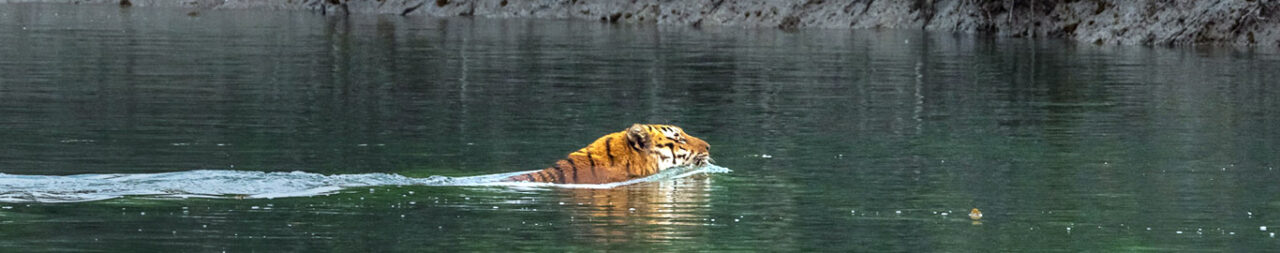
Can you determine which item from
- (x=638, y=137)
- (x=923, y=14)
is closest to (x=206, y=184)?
(x=638, y=137)

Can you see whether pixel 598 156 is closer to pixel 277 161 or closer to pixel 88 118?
pixel 277 161

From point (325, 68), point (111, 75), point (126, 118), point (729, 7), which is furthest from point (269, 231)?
point (729, 7)

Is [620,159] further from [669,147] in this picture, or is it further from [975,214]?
[975,214]

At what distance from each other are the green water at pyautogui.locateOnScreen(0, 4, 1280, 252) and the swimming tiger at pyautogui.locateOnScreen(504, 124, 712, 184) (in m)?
0.34

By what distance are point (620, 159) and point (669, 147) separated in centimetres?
57

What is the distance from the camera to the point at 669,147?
19.7 metres

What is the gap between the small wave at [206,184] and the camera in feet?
59.2

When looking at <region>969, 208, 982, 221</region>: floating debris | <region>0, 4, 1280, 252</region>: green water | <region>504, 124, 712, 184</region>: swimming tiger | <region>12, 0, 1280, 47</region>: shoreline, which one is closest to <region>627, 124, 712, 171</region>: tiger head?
<region>504, 124, 712, 184</region>: swimming tiger

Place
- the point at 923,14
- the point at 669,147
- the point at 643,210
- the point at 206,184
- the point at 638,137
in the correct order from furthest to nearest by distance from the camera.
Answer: the point at 923,14
the point at 669,147
the point at 638,137
the point at 206,184
the point at 643,210

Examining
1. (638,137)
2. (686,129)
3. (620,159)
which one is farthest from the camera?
(686,129)

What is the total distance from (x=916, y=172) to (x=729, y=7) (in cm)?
5793

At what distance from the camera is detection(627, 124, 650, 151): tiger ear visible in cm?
1909

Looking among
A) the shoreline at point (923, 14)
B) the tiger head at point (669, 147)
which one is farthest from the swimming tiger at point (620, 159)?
the shoreline at point (923, 14)

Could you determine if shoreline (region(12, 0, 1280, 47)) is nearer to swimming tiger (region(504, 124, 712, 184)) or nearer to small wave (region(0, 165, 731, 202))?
swimming tiger (region(504, 124, 712, 184))
